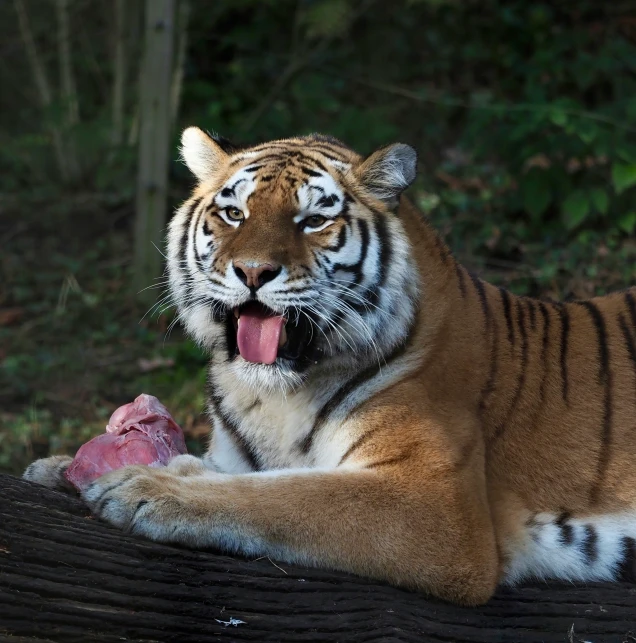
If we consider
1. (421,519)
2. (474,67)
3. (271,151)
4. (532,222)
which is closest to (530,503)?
(421,519)

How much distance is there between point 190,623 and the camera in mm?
2471

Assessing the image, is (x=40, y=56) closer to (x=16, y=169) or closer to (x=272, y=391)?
(x=16, y=169)

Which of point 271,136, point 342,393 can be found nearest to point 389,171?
point 342,393

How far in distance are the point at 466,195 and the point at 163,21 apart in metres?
2.78

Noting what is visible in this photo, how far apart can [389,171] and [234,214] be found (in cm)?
53

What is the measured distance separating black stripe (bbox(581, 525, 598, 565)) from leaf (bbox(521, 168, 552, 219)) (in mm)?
3853

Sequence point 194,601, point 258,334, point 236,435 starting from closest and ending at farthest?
point 194,601
point 258,334
point 236,435

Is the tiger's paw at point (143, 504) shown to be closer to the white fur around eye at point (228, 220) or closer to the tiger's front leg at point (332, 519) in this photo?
the tiger's front leg at point (332, 519)

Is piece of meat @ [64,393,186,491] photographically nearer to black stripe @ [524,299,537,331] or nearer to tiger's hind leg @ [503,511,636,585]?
tiger's hind leg @ [503,511,636,585]

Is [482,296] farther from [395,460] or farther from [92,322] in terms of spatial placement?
[92,322]

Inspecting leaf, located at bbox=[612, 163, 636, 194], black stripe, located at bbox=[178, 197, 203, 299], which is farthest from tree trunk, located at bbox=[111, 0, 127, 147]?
black stripe, located at bbox=[178, 197, 203, 299]

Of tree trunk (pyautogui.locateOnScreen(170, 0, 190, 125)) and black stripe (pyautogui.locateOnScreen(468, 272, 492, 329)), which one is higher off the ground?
black stripe (pyautogui.locateOnScreen(468, 272, 492, 329))

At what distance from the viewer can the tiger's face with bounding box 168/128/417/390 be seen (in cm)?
300

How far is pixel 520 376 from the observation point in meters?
3.35
